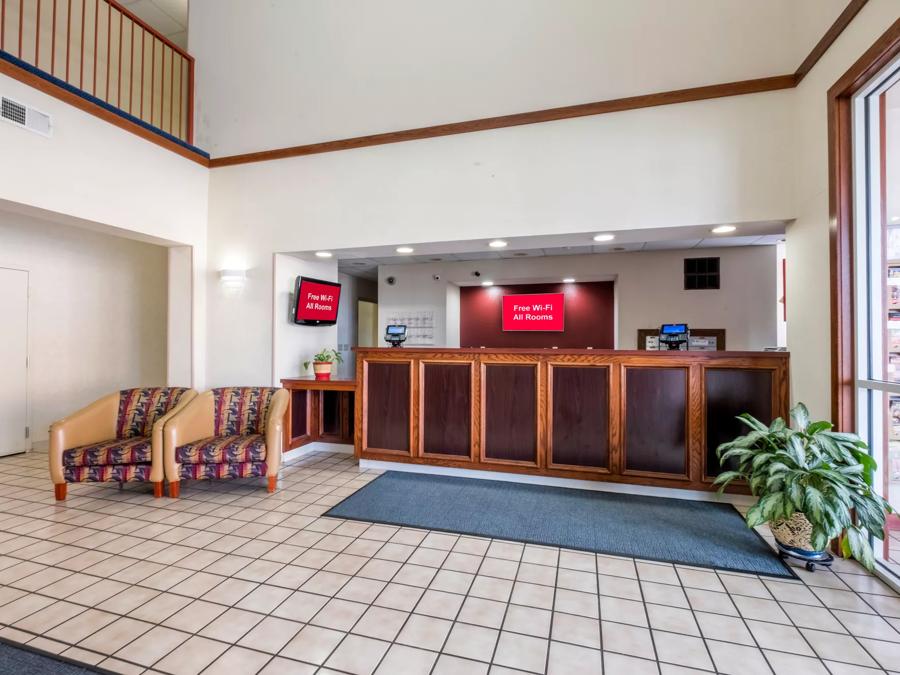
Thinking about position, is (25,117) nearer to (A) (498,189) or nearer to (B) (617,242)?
(A) (498,189)

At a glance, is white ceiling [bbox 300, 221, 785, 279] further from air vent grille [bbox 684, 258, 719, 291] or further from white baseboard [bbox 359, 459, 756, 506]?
white baseboard [bbox 359, 459, 756, 506]

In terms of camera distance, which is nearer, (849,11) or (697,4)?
(849,11)

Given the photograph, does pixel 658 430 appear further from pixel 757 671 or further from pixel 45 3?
pixel 45 3

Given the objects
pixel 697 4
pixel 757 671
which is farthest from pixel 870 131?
pixel 757 671

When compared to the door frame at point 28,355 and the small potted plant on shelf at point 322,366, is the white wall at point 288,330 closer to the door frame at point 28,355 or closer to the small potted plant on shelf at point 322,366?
the small potted plant on shelf at point 322,366

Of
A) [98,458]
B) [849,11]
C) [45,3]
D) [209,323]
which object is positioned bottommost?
[98,458]

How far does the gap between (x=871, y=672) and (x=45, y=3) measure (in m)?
8.28

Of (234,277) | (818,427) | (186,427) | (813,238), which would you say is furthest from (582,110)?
(186,427)

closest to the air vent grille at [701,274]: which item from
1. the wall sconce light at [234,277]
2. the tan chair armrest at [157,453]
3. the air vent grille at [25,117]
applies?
the wall sconce light at [234,277]

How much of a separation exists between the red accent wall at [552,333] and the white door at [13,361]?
21.1 feet

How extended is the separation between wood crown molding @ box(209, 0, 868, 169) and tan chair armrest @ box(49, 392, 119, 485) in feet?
9.80

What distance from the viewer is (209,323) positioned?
5309mm

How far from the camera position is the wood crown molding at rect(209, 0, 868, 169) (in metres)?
3.15

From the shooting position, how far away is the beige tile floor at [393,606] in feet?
6.36
